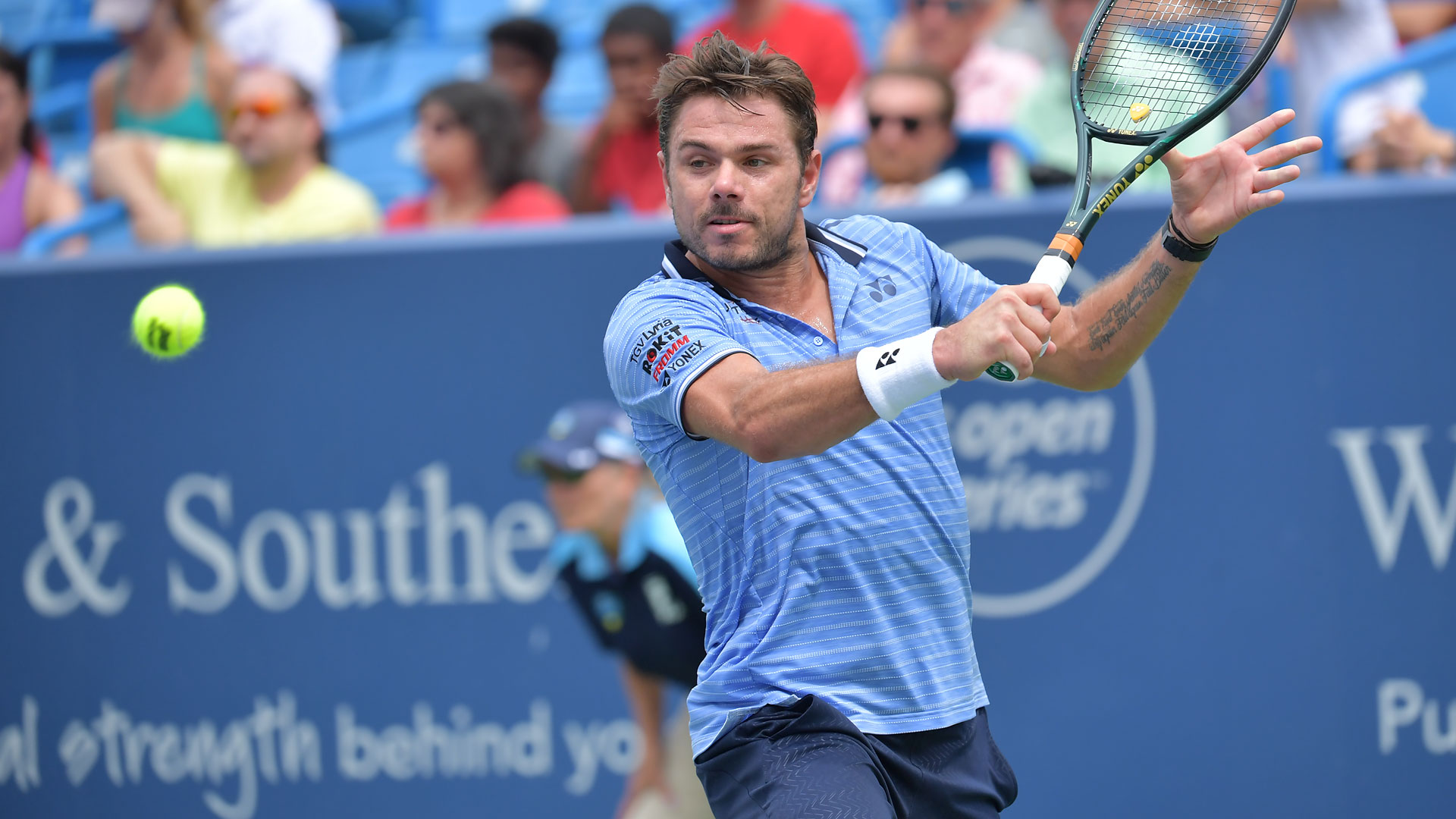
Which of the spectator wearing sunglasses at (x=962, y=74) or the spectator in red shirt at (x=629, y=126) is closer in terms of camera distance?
the spectator wearing sunglasses at (x=962, y=74)

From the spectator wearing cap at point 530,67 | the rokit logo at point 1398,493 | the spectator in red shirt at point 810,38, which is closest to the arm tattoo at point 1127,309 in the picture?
the rokit logo at point 1398,493

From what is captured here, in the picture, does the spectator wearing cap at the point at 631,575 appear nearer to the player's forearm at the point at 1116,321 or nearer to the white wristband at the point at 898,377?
the player's forearm at the point at 1116,321

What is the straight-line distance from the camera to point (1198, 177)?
2.75 meters

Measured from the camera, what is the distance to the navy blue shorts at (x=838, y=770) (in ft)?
8.17

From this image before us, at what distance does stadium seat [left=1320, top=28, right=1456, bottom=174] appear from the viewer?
5039mm

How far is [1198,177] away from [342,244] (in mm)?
3005

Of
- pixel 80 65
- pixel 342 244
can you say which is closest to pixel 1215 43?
pixel 342 244

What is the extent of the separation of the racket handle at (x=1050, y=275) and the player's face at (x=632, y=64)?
3398 millimetres

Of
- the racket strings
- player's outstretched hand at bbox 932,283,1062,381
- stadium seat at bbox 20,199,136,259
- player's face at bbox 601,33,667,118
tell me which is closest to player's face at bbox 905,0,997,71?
player's face at bbox 601,33,667,118

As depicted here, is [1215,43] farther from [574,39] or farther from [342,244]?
[574,39]

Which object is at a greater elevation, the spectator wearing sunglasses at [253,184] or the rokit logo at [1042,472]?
the spectator wearing sunglasses at [253,184]

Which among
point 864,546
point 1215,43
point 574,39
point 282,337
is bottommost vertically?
point 864,546

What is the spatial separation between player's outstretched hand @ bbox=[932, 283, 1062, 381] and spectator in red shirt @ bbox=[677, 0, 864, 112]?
3795 mm

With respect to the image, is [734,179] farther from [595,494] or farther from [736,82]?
[595,494]
